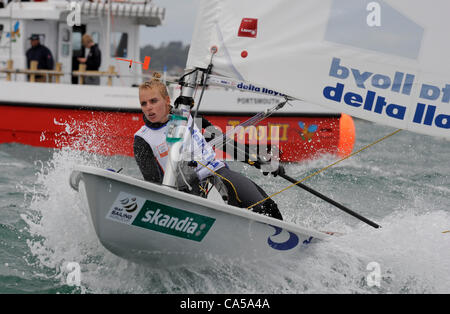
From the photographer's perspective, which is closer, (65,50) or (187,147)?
(187,147)

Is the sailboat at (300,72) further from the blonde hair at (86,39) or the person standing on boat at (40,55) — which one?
the person standing on boat at (40,55)

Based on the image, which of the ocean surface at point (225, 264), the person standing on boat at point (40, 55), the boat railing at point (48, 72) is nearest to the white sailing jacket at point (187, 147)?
the ocean surface at point (225, 264)

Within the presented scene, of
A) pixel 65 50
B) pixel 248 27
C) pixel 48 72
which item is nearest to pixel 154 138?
pixel 248 27

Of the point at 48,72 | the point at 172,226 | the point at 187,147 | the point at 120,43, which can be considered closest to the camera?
the point at 172,226

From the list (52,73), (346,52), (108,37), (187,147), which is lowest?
(52,73)

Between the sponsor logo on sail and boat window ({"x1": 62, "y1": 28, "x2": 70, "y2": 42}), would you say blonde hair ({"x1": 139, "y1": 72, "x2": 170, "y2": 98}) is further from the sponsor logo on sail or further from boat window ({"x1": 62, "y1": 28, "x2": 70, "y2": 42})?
boat window ({"x1": 62, "y1": 28, "x2": 70, "y2": 42})

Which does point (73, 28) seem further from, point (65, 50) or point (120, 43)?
point (120, 43)

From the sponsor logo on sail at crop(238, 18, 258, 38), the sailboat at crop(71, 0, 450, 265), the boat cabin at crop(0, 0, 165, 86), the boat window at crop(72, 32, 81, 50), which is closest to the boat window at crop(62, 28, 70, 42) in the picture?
the boat cabin at crop(0, 0, 165, 86)

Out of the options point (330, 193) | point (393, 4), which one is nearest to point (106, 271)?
point (393, 4)

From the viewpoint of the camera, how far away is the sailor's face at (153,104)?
343 centimetres

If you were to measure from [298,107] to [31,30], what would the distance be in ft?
16.2

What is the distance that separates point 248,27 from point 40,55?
7.49m

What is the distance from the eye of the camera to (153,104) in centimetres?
345
